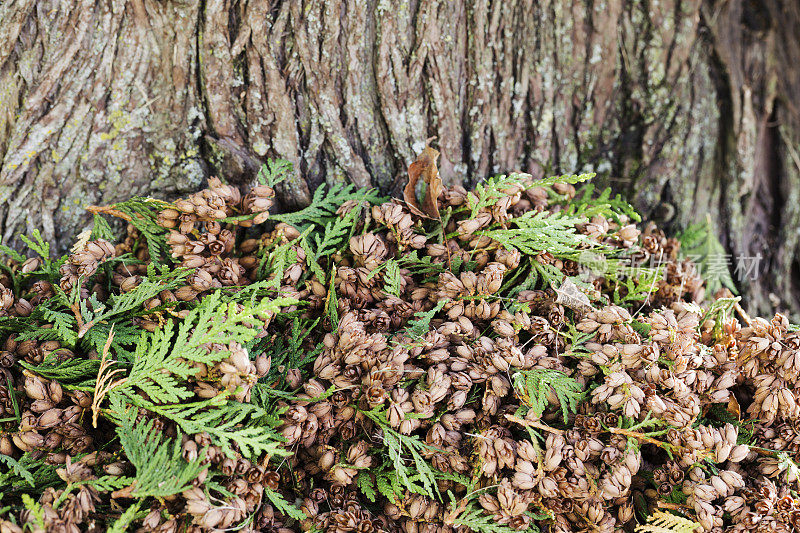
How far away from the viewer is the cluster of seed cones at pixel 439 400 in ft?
3.91

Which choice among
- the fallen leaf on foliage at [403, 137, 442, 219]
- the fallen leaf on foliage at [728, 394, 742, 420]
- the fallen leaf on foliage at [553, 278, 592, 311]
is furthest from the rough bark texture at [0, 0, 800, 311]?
the fallen leaf on foliage at [728, 394, 742, 420]

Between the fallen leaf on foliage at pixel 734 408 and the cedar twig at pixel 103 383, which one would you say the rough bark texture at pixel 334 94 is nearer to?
the cedar twig at pixel 103 383

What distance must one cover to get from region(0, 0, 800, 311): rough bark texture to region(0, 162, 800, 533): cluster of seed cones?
28cm

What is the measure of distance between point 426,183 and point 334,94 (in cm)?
42

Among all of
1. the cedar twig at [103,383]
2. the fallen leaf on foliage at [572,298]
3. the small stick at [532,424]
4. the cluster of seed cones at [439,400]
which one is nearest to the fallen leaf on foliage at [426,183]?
the cluster of seed cones at [439,400]

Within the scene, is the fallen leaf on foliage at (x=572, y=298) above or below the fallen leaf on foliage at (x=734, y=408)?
above

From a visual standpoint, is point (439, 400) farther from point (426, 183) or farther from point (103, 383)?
point (103, 383)

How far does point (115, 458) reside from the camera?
119cm

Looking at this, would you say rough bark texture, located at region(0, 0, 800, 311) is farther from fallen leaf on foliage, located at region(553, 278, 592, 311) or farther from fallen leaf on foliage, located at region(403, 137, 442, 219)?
fallen leaf on foliage, located at region(553, 278, 592, 311)

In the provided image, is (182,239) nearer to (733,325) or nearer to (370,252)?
(370,252)

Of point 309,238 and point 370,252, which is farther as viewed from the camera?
point 309,238

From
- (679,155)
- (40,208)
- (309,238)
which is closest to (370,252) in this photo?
(309,238)

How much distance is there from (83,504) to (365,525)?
0.59m

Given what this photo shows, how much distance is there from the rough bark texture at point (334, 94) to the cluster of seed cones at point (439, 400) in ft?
0.90
